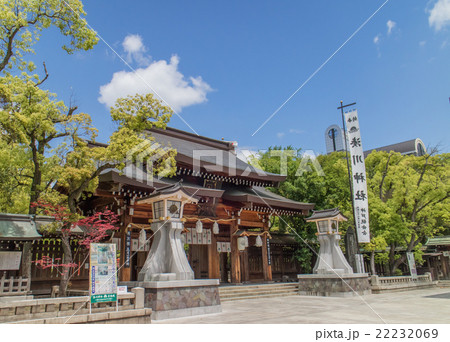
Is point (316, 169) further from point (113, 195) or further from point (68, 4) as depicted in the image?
point (68, 4)

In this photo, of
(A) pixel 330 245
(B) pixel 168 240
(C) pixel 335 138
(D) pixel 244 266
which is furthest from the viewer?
(C) pixel 335 138

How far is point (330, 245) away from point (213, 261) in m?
6.23

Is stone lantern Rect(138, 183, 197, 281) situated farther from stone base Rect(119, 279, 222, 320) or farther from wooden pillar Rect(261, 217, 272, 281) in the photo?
wooden pillar Rect(261, 217, 272, 281)

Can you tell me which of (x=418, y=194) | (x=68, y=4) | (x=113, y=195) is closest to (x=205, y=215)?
(x=113, y=195)

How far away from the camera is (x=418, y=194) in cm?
2183

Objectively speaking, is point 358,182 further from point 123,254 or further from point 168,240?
point 123,254

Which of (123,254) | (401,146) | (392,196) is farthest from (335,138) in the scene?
(123,254)

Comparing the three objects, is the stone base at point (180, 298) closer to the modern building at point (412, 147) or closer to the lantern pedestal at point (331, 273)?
the lantern pedestal at point (331, 273)

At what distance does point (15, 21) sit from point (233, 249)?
549 inches

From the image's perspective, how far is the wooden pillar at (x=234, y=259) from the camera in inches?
687

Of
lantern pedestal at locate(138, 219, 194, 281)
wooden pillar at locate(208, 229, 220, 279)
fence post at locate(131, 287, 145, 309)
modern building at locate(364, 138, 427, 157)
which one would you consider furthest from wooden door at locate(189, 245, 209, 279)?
modern building at locate(364, 138, 427, 157)

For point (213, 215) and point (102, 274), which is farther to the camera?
point (213, 215)

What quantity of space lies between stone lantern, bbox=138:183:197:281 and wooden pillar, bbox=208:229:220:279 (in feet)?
24.0

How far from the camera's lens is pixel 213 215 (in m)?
17.6
